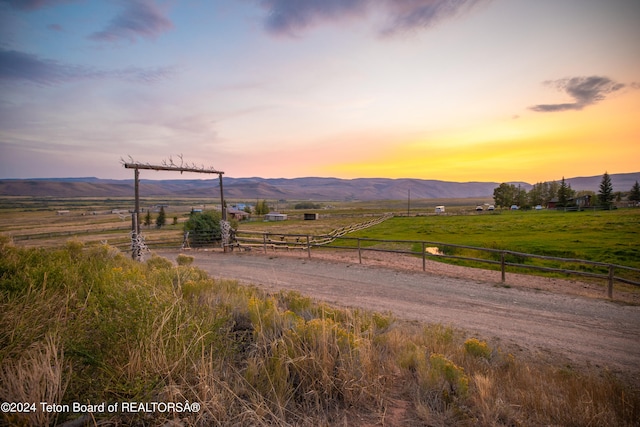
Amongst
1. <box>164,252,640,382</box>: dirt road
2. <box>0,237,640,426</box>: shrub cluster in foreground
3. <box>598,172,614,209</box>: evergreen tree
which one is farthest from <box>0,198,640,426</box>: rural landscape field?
<box>598,172,614,209</box>: evergreen tree

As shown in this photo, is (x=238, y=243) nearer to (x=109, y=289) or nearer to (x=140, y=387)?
(x=109, y=289)

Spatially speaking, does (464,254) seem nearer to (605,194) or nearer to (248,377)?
(248,377)

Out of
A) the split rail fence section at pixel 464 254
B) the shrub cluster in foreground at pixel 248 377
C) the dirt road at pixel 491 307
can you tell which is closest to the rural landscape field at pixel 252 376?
the shrub cluster in foreground at pixel 248 377

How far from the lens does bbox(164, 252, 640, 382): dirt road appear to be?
6320 millimetres

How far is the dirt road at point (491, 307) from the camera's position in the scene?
6320 mm

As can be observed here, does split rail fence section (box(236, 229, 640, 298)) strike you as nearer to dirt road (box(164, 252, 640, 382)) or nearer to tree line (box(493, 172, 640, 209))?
dirt road (box(164, 252, 640, 382))

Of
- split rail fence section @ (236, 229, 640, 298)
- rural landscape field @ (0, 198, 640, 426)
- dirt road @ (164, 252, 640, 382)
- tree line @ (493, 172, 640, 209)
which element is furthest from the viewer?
tree line @ (493, 172, 640, 209)

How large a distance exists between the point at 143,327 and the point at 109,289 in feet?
5.57

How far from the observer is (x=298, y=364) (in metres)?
3.25

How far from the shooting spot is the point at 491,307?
8.96m

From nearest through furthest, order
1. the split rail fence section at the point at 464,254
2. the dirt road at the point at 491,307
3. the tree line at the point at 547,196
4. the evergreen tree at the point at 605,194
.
Answer: 1. the dirt road at the point at 491,307
2. the split rail fence section at the point at 464,254
3. the evergreen tree at the point at 605,194
4. the tree line at the point at 547,196

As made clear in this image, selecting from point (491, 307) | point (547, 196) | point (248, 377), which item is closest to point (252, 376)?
point (248, 377)

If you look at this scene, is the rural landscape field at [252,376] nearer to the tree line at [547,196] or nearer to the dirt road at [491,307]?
the dirt road at [491,307]

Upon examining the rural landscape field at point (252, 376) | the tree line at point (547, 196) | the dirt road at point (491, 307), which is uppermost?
the tree line at point (547, 196)
